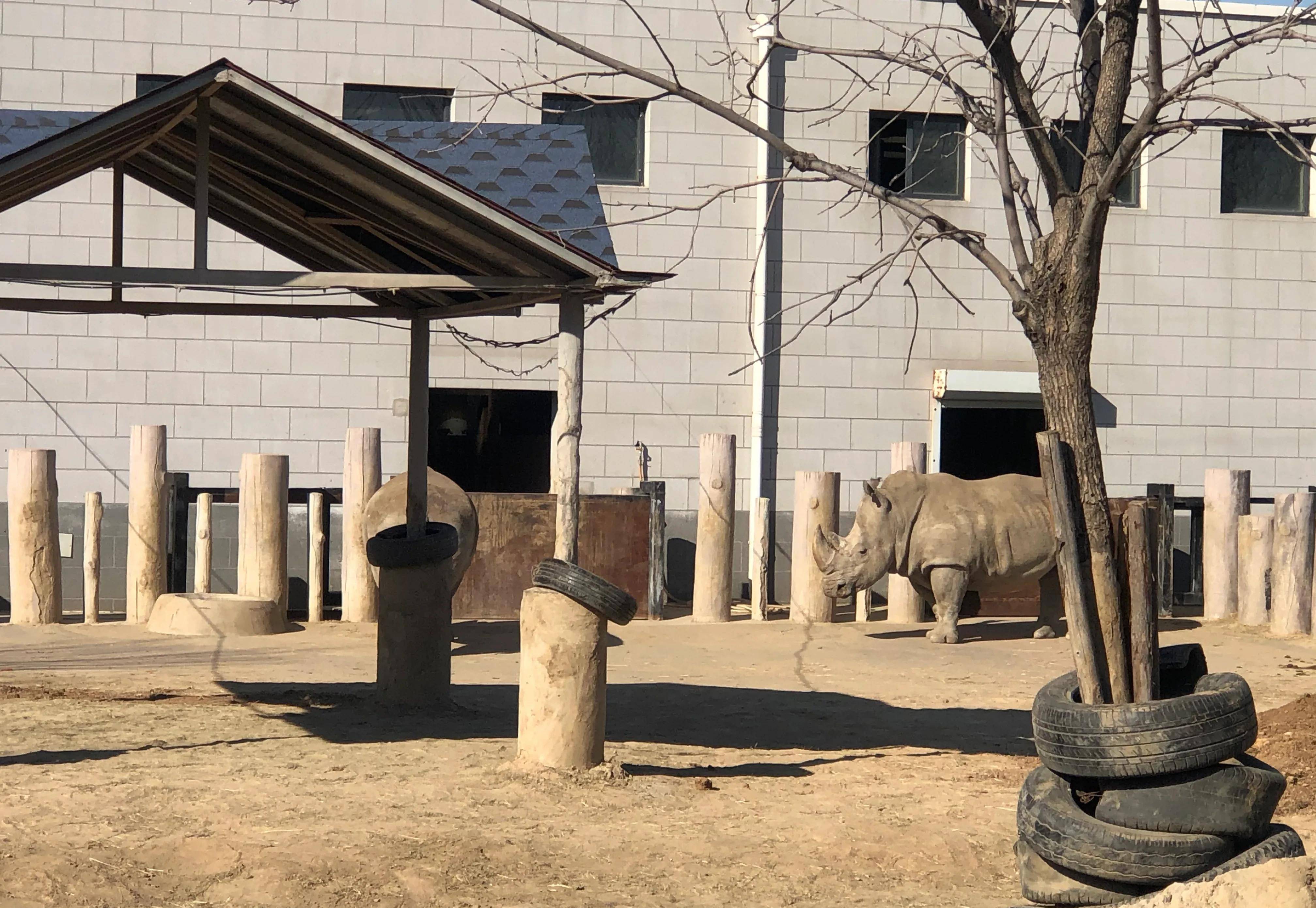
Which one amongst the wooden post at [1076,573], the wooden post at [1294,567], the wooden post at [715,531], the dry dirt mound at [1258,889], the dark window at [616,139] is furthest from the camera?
the dark window at [616,139]

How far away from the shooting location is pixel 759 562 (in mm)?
15391

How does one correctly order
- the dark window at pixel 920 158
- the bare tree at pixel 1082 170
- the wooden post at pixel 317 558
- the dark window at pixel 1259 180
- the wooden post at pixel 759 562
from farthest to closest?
Result: the dark window at pixel 1259 180 < the dark window at pixel 920 158 < the wooden post at pixel 759 562 < the wooden post at pixel 317 558 < the bare tree at pixel 1082 170

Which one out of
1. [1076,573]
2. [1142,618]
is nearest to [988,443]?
[1142,618]

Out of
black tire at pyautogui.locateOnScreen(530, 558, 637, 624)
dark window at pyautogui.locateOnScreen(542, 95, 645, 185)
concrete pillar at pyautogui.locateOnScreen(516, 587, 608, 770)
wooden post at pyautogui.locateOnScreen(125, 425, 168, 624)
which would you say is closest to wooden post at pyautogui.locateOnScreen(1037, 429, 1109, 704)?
black tire at pyautogui.locateOnScreen(530, 558, 637, 624)

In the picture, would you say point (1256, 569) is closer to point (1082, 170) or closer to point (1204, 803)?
point (1082, 170)

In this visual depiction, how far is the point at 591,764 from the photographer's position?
24.1ft

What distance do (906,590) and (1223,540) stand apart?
3166 mm

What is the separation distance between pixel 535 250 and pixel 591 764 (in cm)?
255

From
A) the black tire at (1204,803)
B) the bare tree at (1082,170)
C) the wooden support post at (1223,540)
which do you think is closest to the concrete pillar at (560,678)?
the bare tree at (1082,170)

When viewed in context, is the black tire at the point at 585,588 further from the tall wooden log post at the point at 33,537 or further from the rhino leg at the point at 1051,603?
the rhino leg at the point at 1051,603

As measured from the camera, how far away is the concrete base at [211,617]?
12.9 metres

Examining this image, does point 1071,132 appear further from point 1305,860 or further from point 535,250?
→ point 1305,860

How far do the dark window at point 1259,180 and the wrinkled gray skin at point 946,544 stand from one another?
5.75 meters

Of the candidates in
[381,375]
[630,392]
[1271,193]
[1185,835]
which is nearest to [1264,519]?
[1271,193]
